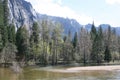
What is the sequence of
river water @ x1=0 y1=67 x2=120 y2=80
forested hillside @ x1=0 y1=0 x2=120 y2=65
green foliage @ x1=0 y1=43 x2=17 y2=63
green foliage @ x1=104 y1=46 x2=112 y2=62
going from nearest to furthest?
1. river water @ x1=0 y1=67 x2=120 y2=80
2. green foliage @ x1=0 y1=43 x2=17 y2=63
3. forested hillside @ x1=0 y1=0 x2=120 y2=65
4. green foliage @ x1=104 y1=46 x2=112 y2=62

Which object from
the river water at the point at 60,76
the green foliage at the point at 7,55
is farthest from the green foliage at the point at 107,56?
the river water at the point at 60,76

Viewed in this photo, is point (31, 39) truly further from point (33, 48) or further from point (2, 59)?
point (2, 59)

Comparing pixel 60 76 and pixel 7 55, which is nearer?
pixel 60 76

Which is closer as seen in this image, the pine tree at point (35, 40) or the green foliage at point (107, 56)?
the pine tree at point (35, 40)

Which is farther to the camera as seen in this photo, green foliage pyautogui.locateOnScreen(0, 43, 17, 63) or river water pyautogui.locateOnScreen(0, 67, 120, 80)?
green foliage pyautogui.locateOnScreen(0, 43, 17, 63)

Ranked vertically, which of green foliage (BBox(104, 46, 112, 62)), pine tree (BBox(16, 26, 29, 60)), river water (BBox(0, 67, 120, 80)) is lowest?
river water (BBox(0, 67, 120, 80))

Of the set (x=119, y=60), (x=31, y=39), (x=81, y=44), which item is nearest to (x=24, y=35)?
(x=31, y=39)

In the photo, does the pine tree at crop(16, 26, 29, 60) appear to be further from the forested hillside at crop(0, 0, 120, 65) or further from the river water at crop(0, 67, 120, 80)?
the river water at crop(0, 67, 120, 80)

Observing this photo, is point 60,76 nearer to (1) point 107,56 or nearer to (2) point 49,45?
(2) point 49,45

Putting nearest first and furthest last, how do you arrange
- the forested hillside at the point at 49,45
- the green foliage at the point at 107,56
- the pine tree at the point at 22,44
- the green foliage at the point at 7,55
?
the green foliage at the point at 7,55
the forested hillside at the point at 49,45
the pine tree at the point at 22,44
the green foliage at the point at 107,56

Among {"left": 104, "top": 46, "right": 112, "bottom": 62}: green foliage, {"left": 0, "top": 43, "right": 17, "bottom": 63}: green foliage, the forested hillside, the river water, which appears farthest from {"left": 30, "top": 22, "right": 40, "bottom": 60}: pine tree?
the river water

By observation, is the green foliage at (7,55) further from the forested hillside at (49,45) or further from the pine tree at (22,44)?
the pine tree at (22,44)

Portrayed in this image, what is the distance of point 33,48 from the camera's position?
104 m

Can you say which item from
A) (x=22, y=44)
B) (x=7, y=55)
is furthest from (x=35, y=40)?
(x=7, y=55)
